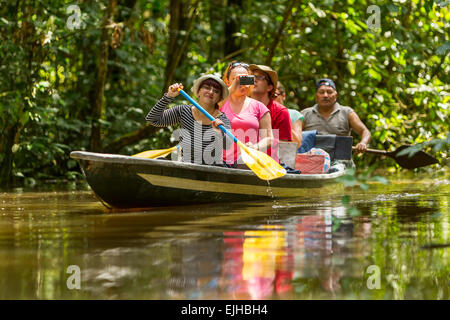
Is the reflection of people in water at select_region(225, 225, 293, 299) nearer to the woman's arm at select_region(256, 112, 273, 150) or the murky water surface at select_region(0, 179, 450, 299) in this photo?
the murky water surface at select_region(0, 179, 450, 299)

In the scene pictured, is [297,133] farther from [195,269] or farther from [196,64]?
[196,64]

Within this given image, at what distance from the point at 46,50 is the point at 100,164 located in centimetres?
514

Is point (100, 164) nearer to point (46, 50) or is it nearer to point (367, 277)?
point (367, 277)

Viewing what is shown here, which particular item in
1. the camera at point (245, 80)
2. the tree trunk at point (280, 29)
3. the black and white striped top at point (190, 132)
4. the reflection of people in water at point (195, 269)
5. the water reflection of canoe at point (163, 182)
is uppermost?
the tree trunk at point (280, 29)

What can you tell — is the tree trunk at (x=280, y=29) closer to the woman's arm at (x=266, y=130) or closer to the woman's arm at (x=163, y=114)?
the woman's arm at (x=266, y=130)

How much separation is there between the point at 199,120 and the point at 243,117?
571mm

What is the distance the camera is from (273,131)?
725 cm

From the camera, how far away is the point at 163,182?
5988 mm

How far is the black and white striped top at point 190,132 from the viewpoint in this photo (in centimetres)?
622

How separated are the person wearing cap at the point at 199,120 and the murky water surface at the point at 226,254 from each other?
66cm

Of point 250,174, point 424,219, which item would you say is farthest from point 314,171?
point 424,219

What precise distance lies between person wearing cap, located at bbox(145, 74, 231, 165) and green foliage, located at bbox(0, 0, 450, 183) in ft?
12.2

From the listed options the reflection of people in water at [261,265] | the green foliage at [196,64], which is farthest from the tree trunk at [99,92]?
the reflection of people in water at [261,265]

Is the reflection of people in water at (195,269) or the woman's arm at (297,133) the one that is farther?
the woman's arm at (297,133)
